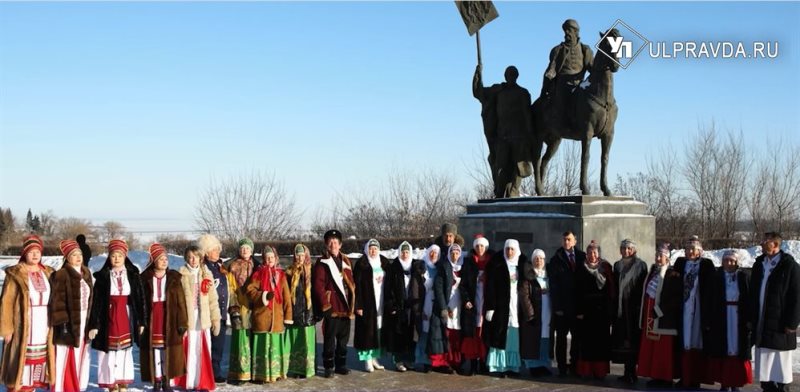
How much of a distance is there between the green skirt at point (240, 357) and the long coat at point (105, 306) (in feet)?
3.12

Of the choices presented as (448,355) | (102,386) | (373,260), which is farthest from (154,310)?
(448,355)

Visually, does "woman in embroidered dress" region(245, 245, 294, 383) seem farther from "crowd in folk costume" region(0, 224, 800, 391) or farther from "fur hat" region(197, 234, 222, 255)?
"fur hat" region(197, 234, 222, 255)

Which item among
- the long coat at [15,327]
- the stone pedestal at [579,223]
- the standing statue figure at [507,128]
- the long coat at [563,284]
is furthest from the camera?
the standing statue figure at [507,128]

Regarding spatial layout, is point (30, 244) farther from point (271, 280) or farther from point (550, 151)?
point (550, 151)

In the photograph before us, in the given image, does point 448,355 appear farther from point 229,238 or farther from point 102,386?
point 229,238

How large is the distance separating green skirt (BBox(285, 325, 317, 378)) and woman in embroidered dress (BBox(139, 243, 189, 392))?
1.17 m

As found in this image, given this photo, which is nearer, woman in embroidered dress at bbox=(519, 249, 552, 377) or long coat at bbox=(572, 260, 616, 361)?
long coat at bbox=(572, 260, 616, 361)

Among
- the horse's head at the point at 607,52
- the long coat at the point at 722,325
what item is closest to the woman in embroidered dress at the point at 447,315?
the long coat at the point at 722,325

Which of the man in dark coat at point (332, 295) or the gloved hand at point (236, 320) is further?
the man in dark coat at point (332, 295)

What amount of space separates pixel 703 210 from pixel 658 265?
66.1ft

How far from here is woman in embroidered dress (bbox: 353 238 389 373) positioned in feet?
23.8

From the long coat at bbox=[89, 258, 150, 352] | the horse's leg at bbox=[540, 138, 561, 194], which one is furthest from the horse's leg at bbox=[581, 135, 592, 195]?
the long coat at bbox=[89, 258, 150, 352]

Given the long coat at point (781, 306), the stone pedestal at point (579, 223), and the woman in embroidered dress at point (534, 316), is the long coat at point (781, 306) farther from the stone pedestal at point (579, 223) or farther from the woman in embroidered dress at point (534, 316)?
the stone pedestal at point (579, 223)

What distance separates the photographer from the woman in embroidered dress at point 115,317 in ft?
20.1
